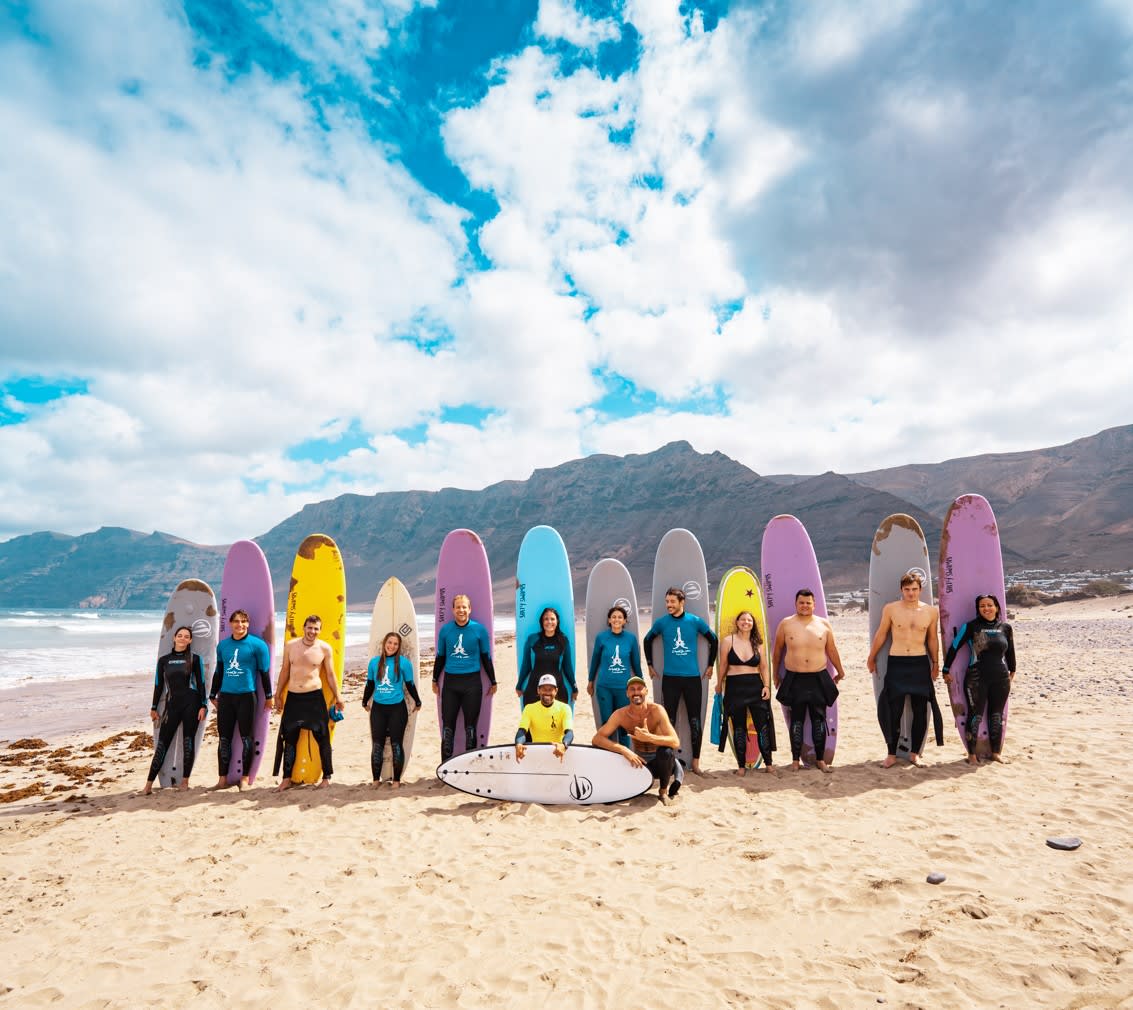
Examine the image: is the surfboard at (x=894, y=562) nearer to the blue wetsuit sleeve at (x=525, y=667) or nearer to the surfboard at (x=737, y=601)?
the surfboard at (x=737, y=601)

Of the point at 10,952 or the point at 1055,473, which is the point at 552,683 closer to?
the point at 10,952

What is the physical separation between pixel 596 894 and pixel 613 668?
220 centimetres

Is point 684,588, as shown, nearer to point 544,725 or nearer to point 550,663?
point 550,663

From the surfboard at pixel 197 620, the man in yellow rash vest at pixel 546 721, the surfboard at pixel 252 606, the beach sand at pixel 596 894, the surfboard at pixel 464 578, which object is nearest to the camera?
the beach sand at pixel 596 894

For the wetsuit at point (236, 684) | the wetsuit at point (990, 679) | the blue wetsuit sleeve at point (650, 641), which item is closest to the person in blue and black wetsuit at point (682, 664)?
the blue wetsuit sleeve at point (650, 641)

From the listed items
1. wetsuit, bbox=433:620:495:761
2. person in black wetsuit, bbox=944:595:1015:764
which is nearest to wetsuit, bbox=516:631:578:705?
wetsuit, bbox=433:620:495:761

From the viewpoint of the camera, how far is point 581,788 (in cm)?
469

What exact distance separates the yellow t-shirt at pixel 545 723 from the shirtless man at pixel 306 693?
67.1 inches

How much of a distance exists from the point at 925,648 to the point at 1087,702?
13.5 ft

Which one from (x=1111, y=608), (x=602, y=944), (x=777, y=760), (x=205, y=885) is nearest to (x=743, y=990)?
(x=602, y=944)

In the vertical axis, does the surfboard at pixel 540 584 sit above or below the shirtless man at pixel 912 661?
above

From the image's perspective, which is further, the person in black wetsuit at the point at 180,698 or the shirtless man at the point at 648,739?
the person in black wetsuit at the point at 180,698

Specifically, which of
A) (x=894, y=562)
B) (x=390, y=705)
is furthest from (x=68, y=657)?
(x=894, y=562)

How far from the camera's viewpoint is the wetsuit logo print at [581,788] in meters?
4.67
